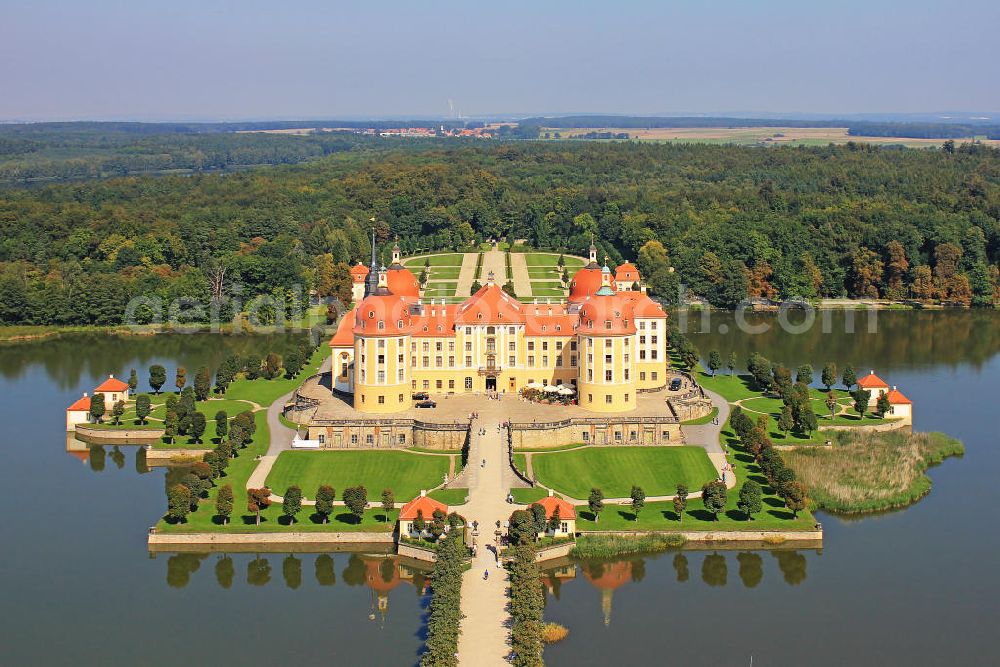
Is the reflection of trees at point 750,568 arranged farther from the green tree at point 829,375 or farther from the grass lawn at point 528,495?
the green tree at point 829,375

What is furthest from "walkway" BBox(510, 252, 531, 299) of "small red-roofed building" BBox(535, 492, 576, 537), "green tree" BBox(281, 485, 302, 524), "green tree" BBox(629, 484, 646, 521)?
"small red-roofed building" BBox(535, 492, 576, 537)

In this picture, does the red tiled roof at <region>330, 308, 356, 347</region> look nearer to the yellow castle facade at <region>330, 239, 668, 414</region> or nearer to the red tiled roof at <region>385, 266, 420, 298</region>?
the yellow castle facade at <region>330, 239, 668, 414</region>

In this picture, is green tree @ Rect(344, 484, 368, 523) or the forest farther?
the forest

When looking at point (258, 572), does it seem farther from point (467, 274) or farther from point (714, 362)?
point (467, 274)

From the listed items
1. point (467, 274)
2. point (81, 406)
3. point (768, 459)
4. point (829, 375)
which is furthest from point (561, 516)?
point (467, 274)

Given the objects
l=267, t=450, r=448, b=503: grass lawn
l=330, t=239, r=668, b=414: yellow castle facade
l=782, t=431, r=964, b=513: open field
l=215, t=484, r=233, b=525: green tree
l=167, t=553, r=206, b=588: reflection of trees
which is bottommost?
l=167, t=553, r=206, b=588: reflection of trees

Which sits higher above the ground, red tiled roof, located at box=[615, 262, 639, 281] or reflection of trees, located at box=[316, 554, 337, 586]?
red tiled roof, located at box=[615, 262, 639, 281]

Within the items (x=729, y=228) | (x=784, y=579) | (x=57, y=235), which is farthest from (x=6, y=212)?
(x=784, y=579)
